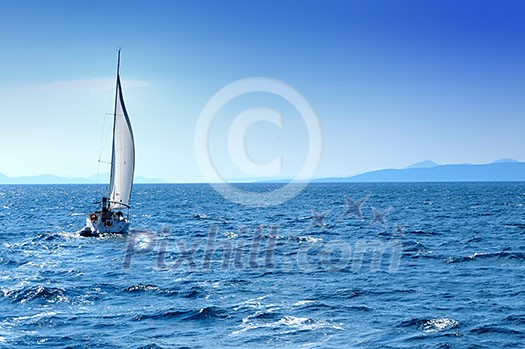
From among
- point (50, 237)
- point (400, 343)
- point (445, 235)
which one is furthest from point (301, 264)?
point (50, 237)

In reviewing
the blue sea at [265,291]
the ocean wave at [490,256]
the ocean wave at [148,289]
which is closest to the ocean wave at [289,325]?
the blue sea at [265,291]

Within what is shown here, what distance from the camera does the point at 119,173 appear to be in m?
57.2

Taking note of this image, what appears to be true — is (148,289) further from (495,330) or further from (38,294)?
(495,330)

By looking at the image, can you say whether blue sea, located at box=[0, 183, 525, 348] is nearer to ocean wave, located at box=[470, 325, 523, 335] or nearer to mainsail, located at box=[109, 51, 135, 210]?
ocean wave, located at box=[470, 325, 523, 335]

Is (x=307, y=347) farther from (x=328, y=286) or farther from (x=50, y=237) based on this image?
(x=50, y=237)

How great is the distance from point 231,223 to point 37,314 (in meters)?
52.7

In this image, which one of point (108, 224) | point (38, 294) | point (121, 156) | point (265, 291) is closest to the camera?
point (38, 294)

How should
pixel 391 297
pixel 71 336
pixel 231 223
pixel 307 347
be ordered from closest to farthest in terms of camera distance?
1. pixel 307 347
2. pixel 71 336
3. pixel 391 297
4. pixel 231 223

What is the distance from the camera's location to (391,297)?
29.1 m

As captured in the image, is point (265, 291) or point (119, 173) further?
point (119, 173)

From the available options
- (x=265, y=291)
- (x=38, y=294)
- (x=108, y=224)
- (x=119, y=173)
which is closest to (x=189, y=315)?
(x=265, y=291)

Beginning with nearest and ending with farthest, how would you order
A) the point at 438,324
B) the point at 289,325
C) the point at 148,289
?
1. the point at 438,324
2. the point at 289,325
3. the point at 148,289

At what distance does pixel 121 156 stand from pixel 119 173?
200cm

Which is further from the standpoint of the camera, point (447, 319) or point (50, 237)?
point (50, 237)
